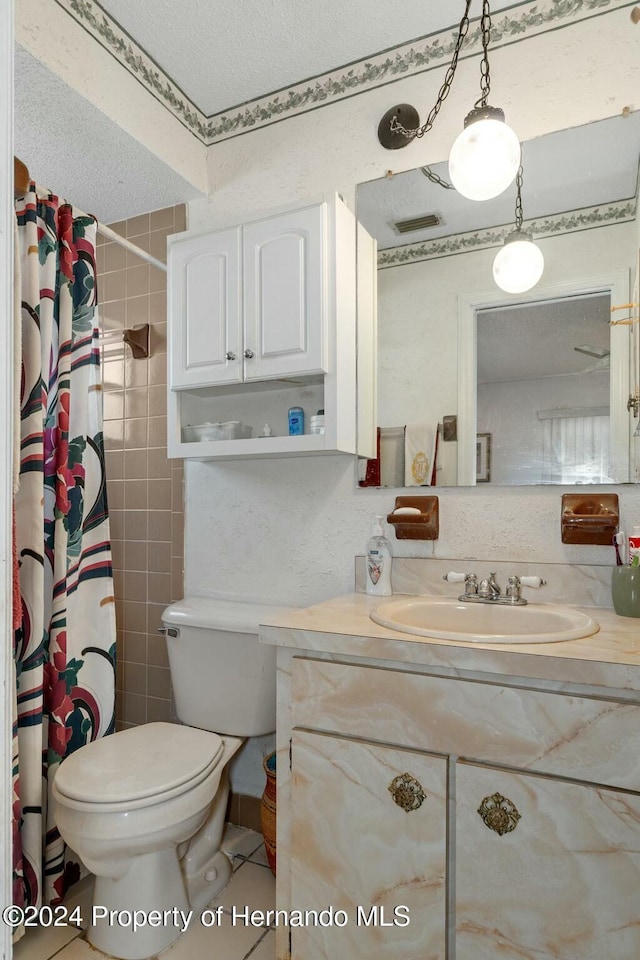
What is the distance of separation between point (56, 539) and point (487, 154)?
1.47m

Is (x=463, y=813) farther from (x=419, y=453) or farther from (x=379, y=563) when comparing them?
(x=419, y=453)

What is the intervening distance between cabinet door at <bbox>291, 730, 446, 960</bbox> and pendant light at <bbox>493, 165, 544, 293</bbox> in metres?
1.22

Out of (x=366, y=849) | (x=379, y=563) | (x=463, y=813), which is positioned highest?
(x=379, y=563)

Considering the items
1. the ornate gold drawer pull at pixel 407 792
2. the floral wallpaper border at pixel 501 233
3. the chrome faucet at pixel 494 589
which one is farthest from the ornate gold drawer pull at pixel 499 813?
the floral wallpaper border at pixel 501 233

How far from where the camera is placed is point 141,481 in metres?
2.20

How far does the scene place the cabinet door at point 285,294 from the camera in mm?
1611

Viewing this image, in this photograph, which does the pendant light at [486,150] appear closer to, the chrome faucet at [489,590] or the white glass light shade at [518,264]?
the white glass light shade at [518,264]

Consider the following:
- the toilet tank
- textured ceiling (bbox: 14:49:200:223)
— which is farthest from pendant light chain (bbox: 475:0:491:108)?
the toilet tank

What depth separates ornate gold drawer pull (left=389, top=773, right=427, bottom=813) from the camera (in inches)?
45.4

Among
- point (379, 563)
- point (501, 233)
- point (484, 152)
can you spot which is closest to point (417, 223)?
point (501, 233)

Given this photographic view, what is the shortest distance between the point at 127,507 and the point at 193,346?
75cm

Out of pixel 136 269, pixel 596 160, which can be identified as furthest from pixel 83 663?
pixel 596 160

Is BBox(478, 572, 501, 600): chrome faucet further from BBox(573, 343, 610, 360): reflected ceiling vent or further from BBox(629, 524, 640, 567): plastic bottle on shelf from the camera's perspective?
BBox(573, 343, 610, 360): reflected ceiling vent

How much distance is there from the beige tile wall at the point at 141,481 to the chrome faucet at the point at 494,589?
3.49 ft
